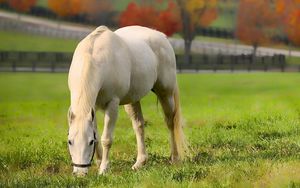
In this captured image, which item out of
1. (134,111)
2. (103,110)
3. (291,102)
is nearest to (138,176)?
(103,110)

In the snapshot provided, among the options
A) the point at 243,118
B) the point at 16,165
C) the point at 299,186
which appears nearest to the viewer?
the point at 299,186

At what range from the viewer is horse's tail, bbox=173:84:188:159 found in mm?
7527

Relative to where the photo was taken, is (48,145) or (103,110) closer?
(103,110)

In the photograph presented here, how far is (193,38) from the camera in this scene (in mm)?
9703

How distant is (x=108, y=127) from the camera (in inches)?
248

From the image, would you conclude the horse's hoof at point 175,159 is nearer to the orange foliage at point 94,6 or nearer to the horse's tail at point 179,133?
the horse's tail at point 179,133

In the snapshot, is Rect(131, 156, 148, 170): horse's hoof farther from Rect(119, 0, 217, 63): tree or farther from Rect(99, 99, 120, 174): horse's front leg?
Rect(119, 0, 217, 63): tree

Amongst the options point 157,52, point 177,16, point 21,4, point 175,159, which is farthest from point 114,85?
point 21,4

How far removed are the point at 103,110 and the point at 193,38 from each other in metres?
3.67

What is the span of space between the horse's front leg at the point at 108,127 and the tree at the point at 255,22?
3908 mm

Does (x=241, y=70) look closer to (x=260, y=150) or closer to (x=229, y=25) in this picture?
(x=229, y=25)

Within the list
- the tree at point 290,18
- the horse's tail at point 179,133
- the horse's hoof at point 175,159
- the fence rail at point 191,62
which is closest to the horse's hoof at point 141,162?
the horse's hoof at point 175,159

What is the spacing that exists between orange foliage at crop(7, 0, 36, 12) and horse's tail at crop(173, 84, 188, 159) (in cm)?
296

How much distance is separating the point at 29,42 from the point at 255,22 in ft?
10.8
